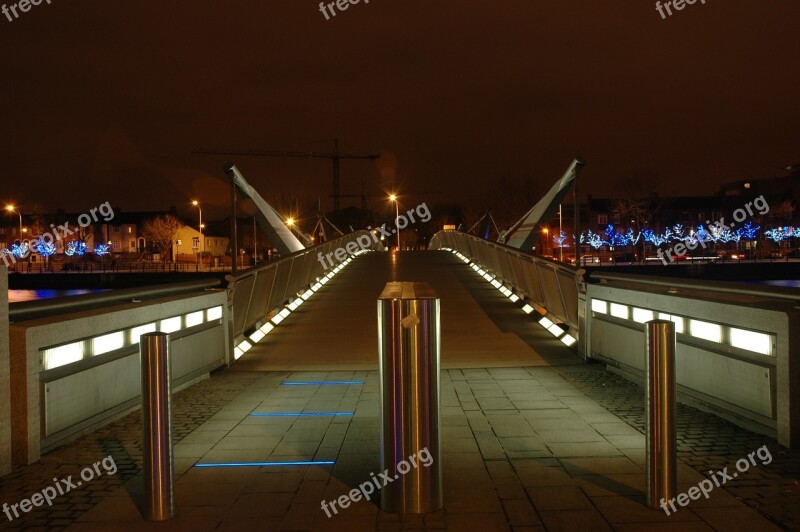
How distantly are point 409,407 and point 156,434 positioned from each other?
5.27 feet

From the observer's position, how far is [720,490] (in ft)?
16.2

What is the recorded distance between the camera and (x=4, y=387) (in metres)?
5.52

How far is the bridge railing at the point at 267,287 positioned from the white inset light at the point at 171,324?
208 centimetres

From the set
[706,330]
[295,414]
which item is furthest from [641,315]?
[295,414]

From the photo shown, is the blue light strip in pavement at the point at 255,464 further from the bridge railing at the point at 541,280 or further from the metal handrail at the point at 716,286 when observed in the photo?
the bridge railing at the point at 541,280

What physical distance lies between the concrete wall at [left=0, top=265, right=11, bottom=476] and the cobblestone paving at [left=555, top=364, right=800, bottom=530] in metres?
5.24

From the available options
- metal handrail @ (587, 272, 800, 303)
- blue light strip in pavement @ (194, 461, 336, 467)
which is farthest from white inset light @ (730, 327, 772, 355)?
blue light strip in pavement @ (194, 461, 336, 467)

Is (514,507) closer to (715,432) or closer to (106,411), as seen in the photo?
(715,432)

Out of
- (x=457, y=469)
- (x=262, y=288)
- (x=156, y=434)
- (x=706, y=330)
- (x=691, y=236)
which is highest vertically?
(x=691, y=236)

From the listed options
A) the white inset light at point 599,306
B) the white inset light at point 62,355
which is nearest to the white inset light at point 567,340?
the white inset light at point 599,306

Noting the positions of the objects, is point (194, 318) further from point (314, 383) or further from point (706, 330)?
point (706, 330)

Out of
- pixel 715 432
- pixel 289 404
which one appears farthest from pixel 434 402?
pixel 289 404

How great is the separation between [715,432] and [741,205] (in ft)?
334

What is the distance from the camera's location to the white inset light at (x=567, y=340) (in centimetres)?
1177
